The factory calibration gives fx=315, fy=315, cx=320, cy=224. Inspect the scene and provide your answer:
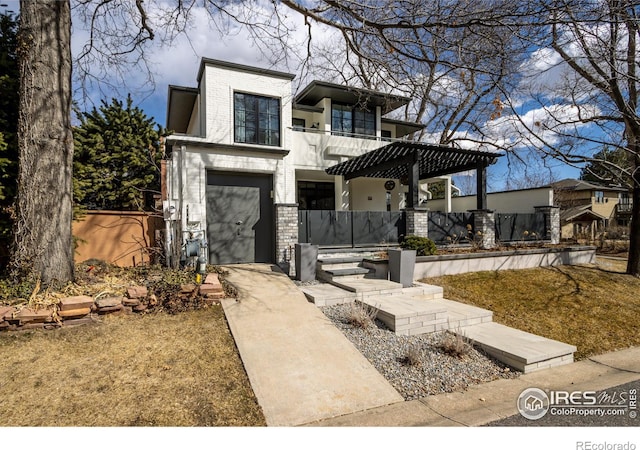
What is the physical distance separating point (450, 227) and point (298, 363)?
348 inches

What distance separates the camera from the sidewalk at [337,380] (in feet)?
9.73

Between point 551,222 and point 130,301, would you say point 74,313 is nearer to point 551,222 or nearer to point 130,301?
point 130,301

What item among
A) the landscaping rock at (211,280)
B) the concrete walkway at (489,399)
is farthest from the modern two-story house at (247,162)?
the concrete walkway at (489,399)

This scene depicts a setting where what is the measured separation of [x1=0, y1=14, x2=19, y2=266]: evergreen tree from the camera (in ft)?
17.5

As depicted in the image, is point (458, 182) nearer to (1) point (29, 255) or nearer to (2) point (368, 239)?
(2) point (368, 239)

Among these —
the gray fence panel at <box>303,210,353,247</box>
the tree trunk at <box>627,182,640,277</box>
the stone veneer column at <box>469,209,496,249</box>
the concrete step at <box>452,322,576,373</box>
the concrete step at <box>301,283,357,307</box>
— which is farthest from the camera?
the stone veneer column at <box>469,209,496,249</box>

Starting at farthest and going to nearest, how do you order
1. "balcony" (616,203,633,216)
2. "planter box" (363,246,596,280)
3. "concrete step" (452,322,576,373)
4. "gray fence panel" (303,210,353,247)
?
"balcony" (616,203,633,216) < "gray fence panel" (303,210,353,247) < "planter box" (363,246,596,280) < "concrete step" (452,322,576,373)

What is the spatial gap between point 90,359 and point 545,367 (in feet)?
18.5

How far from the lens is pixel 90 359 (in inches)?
145

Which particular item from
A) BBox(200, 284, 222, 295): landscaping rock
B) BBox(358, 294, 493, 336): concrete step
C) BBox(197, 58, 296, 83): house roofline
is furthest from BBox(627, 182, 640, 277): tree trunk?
BBox(200, 284, 222, 295): landscaping rock

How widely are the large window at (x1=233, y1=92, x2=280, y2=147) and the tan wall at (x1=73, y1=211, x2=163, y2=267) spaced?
11.8 feet

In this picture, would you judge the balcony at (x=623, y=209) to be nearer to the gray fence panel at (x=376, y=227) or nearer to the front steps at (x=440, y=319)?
the gray fence panel at (x=376, y=227)

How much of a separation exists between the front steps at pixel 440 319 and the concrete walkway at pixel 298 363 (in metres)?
0.92

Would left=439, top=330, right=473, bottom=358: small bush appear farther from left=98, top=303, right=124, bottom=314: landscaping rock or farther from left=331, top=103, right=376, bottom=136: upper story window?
left=331, top=103, right=376, bottom=136: upper story window
